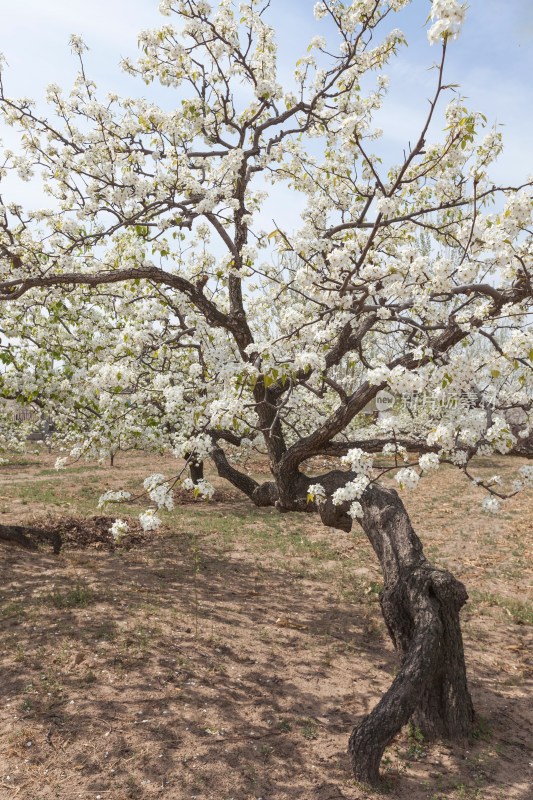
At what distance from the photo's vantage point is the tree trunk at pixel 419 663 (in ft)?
16.2

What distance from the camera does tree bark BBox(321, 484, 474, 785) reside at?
4941 mm

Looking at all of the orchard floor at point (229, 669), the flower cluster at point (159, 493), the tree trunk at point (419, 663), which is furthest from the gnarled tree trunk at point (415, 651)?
the flower cluster at point (159, 493)

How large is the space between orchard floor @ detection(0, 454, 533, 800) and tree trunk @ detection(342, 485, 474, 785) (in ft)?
0.80

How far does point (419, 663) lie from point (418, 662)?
0.01m

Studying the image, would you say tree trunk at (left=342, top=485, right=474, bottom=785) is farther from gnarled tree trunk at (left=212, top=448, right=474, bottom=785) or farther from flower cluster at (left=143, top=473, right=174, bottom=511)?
flower cluster at (left=143, top=473, right=174, bottom=511)

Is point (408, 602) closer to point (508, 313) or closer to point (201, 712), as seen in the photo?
point (201, 712)

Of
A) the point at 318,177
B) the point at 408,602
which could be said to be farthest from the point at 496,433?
the point at 318,177

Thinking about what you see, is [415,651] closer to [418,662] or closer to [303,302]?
[418,662]

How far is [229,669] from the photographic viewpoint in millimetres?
6820

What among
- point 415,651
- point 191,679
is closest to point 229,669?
point 191,679

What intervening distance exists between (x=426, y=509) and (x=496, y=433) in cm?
1149

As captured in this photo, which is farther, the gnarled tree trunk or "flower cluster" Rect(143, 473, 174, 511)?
"flower cluster" Rect(143, 473, 174, 511)

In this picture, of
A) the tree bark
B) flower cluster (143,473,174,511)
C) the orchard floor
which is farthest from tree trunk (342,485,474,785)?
flower cluster (143,473,174,511)

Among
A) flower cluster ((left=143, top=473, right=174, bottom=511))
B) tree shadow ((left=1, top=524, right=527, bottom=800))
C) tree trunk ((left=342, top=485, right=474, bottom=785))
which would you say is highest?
flower cluster ((left=143, top=473, right=174, bottom=511))
